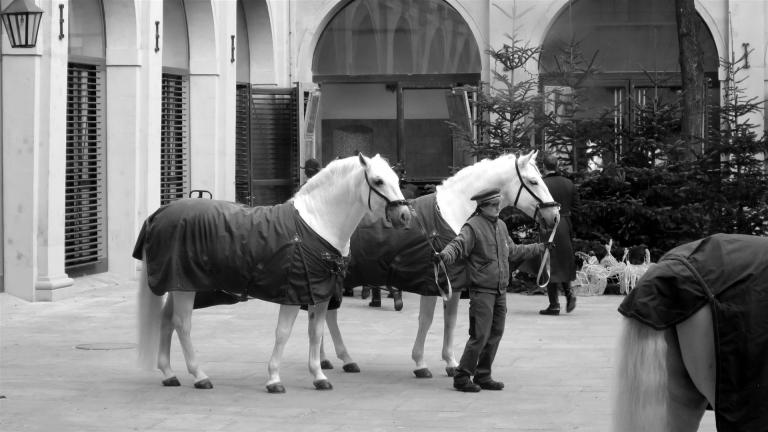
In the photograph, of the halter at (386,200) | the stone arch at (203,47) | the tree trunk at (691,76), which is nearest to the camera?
the halter at (386,200)

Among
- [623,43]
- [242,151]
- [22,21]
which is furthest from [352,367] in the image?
[623,43]

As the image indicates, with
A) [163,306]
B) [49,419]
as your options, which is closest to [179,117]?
[163,306]

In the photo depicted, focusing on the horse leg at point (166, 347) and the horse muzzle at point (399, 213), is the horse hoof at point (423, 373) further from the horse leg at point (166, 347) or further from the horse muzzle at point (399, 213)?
the horse leg at point (166, 347)

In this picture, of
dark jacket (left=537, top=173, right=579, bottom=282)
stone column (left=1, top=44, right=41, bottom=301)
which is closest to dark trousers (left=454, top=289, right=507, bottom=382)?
dark jacket (left=537, top=173, right=579, bottom=282)

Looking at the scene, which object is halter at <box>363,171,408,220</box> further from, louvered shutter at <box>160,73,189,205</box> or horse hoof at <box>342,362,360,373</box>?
louvered shutter at <box>160,73,189,205</box>

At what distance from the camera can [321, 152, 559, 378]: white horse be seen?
1056 cm

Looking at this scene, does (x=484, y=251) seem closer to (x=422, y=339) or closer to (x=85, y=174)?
(x=422, y=339)

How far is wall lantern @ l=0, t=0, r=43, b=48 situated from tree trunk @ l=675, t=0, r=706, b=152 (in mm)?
Answer: 8931

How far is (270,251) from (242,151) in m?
13.7

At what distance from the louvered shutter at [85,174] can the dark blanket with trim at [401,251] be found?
742 centimetres

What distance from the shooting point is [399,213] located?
9609 mm

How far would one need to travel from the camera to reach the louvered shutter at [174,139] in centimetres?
2048

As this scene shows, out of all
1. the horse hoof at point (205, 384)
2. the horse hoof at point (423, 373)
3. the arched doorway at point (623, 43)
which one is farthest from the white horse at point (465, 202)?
the arched doorway at point (623, 43)

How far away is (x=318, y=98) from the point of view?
2328cm
